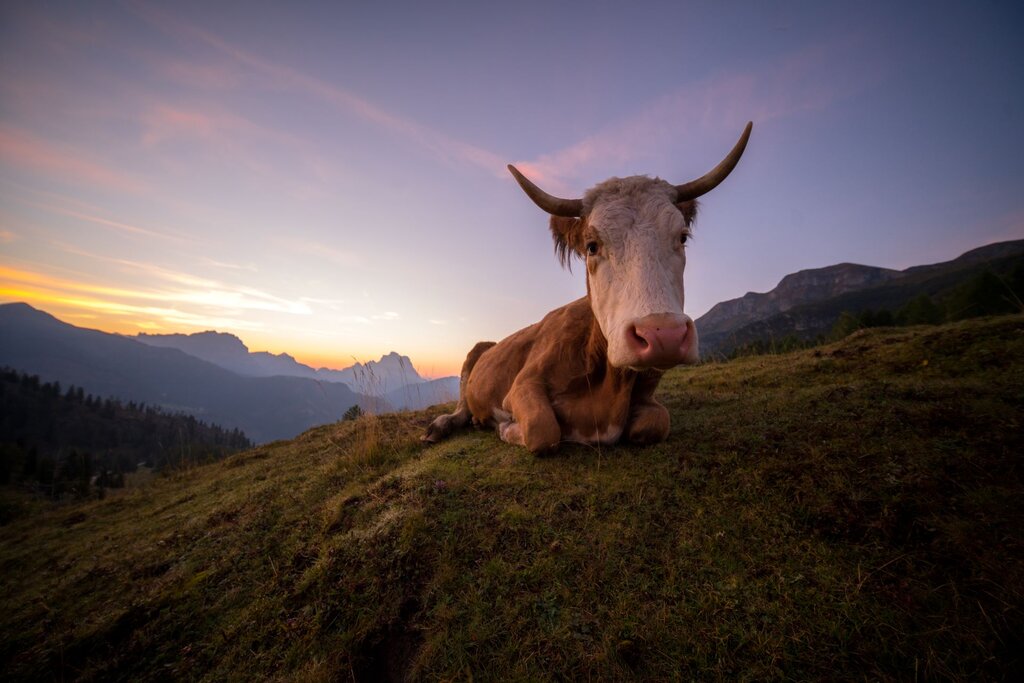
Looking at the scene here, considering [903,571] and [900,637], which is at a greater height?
[903,571]

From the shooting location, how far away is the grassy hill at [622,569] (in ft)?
5.42

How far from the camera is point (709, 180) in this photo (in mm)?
3912

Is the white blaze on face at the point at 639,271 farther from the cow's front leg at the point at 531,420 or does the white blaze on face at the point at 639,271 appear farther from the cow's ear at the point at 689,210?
the cow's front leg at the point at 531,420

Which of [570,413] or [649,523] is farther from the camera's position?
[570,413]

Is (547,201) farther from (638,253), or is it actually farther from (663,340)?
(663,340)

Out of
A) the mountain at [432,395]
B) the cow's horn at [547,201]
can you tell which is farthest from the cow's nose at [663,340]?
the mountain at [432,395]

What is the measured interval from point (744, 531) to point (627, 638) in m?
1.03

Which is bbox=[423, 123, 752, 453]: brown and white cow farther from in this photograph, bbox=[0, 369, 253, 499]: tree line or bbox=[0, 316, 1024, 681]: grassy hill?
bbox=[0, 369, 253, 499]: tree line

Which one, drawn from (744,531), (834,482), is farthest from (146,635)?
(834,482)

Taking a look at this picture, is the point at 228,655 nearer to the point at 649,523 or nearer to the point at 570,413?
the point at 649,523

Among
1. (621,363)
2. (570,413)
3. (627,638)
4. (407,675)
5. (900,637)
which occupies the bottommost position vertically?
(407,675)

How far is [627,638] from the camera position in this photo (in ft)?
5.74

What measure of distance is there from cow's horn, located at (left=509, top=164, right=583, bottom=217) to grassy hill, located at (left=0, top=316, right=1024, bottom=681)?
8.34 ft

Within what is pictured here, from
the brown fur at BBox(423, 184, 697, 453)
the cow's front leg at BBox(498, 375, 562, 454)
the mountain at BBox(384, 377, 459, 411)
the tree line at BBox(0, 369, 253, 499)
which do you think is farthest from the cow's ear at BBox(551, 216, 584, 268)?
the tree line at BBox(0, 369, 253, 499)
